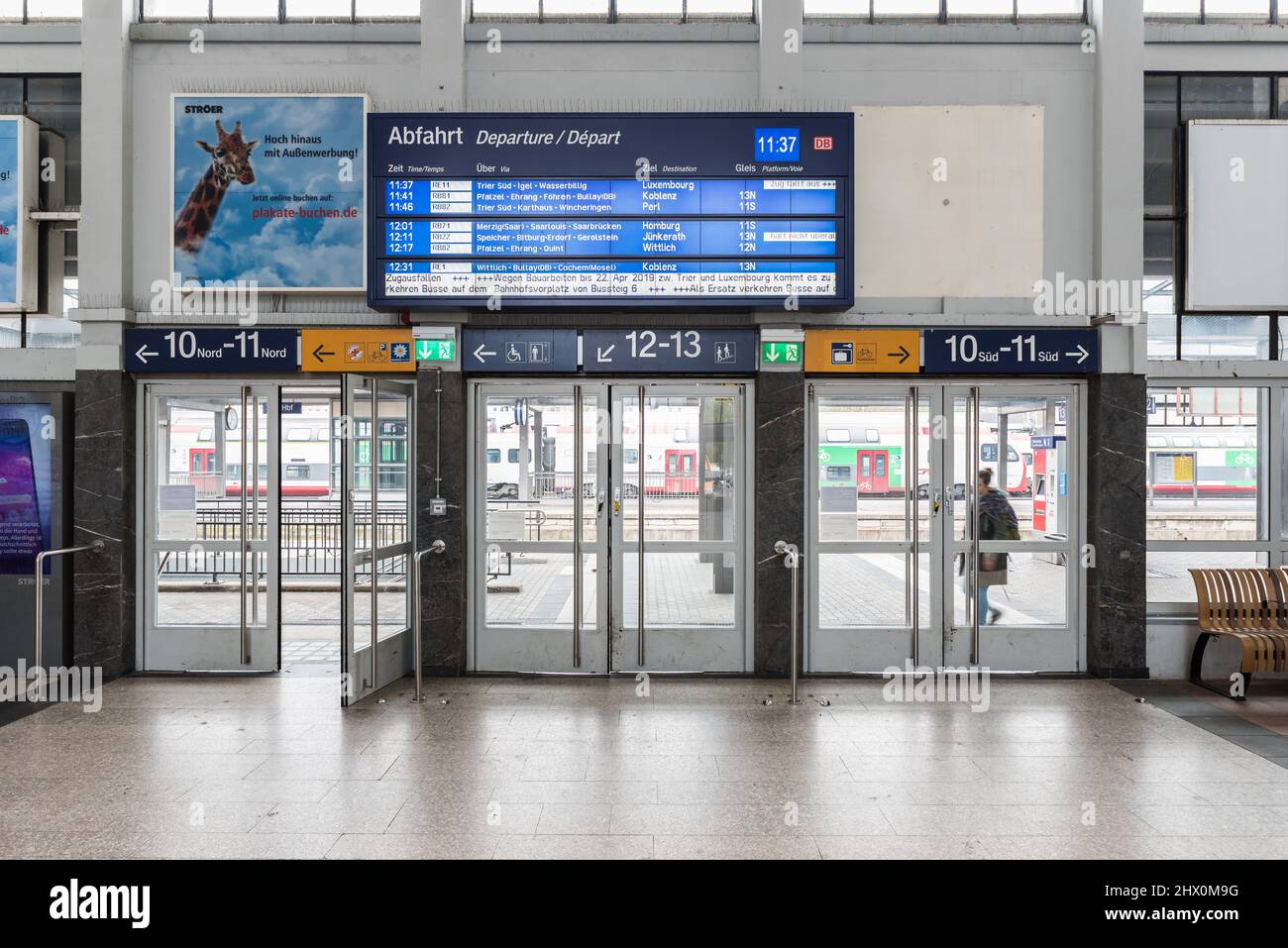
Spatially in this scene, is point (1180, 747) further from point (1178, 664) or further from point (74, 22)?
point (74, 22)

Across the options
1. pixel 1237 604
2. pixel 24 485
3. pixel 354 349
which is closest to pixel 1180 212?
pixel 1237 604

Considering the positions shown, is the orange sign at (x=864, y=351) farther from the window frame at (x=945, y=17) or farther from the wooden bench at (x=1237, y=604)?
the wooden bench at (x=1237, y=604)

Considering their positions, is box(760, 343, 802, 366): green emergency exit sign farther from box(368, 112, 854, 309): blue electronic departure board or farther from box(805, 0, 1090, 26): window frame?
box(805, 0, 1090, 26): window frame

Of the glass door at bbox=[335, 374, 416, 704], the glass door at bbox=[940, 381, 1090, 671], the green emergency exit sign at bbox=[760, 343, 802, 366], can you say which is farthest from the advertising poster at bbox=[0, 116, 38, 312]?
the glass door at bbox=[940, 381, 1090, 671]

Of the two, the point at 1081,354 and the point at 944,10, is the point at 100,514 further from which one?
the point at 944,10

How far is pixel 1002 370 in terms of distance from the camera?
7.36 m

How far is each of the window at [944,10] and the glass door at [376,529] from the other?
4.82 metres

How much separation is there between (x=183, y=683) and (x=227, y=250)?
11.6 feet

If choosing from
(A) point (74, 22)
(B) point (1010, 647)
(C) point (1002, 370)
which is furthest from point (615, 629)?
(A) point (74, 22)

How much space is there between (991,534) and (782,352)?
2311 mm

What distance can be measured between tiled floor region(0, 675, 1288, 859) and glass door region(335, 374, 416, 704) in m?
0.39

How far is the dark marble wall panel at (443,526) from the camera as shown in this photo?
739 centimetres

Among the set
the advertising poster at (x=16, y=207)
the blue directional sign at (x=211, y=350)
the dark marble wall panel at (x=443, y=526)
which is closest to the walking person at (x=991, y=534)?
the dark marble wall panel at (x=443, y=526)

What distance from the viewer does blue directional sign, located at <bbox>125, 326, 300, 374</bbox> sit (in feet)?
24.3
